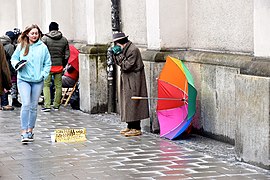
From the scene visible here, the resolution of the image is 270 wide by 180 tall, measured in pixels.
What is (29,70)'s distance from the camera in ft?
36.4

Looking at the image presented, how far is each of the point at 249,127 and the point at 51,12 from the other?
10.3 metres

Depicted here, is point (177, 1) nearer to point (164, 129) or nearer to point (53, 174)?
point (164, 129)

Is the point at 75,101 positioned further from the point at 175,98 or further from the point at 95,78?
the point at 175,98

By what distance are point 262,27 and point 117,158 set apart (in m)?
2.57

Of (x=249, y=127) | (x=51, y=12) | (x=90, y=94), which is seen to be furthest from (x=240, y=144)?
(x=51, y=12)

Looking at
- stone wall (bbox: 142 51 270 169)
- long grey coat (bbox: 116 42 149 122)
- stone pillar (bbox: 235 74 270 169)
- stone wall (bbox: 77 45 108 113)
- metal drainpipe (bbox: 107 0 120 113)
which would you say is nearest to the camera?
stone pillar (bbox: 235 74 270 169)

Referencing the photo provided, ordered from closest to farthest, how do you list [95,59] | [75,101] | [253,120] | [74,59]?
[253,120]
[95,59]
[75,101]
[74,59]

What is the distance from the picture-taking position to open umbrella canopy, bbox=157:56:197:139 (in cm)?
1054

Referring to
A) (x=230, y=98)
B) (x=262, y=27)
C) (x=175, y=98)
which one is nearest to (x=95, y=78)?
(x=175, y=98)

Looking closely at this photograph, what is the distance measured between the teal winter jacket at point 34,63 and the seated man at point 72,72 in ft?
15.3

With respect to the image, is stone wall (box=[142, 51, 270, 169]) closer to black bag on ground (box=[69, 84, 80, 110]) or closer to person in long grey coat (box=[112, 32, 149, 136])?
person in long grey coat (box=[112, 32, 149, 136])

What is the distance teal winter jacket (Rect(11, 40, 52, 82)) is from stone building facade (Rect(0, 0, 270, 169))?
1735mm

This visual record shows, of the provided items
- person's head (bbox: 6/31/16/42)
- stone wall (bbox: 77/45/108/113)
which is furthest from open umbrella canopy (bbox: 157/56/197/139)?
person's head (bbox: 6/31/16/42)

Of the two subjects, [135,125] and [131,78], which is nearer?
[131,78]
